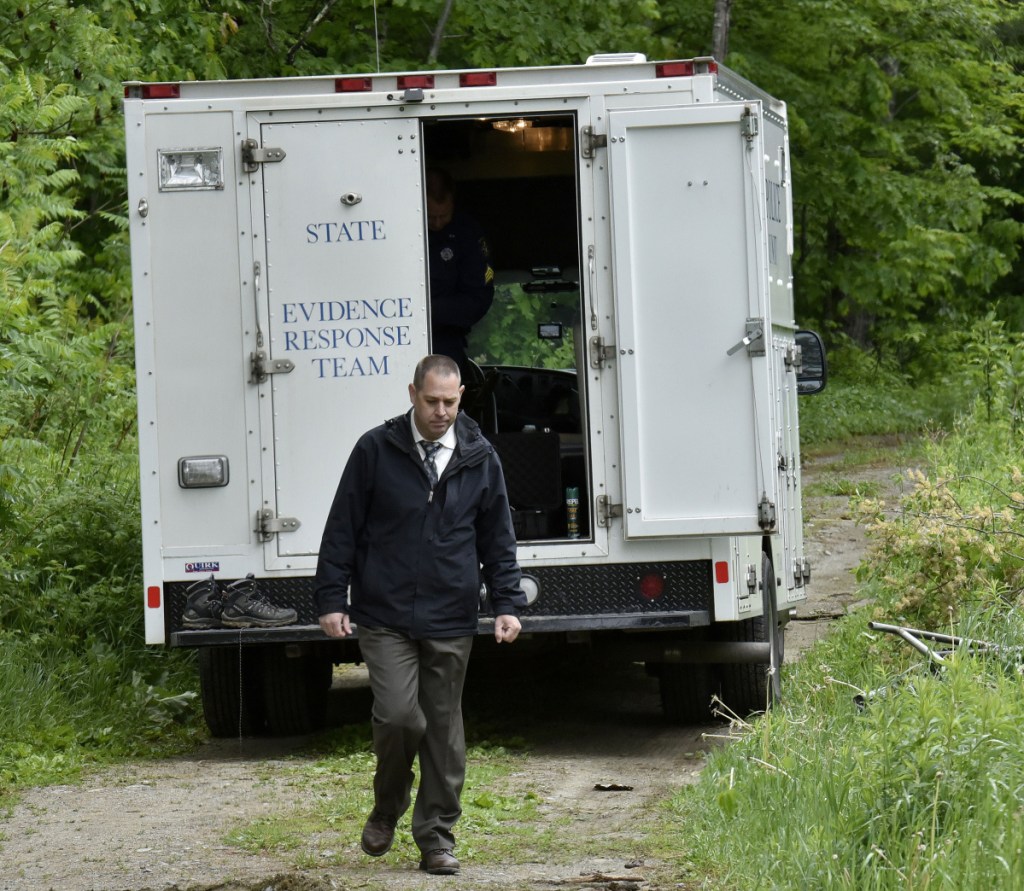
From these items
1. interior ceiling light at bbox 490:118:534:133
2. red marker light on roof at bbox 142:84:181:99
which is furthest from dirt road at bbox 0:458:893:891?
interior ceiling light at bbox 490:118:534:133

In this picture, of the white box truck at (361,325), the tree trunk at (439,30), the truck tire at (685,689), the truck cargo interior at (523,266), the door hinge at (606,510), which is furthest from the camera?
the tree trunk at (439,30)

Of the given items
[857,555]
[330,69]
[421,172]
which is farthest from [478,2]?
[421,172]

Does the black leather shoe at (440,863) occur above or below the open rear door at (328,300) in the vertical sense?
below

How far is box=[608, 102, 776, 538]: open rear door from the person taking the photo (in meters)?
7.39

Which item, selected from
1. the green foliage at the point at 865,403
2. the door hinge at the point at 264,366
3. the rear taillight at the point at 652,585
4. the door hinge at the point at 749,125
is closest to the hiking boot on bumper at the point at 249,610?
the door hinge at the point at 264,366

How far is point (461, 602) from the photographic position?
228 inches

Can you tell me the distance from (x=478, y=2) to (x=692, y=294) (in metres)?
8.97

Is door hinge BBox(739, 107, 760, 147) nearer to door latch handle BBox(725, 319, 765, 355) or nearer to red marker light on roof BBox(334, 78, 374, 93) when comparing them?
door latch handle BBox(725, 319, 765, 355)

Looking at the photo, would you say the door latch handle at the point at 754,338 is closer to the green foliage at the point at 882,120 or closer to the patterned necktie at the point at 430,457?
the patterned necktie at the point at 430,457

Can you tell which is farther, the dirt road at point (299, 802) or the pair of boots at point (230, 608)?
the pair of boots at point (230, 608)

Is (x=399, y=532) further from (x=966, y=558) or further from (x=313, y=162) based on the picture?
(x=966, y=558)

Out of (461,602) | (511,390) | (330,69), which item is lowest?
(461,602)

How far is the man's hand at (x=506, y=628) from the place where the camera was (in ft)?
18.8

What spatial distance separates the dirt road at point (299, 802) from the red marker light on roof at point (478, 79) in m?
3.04
